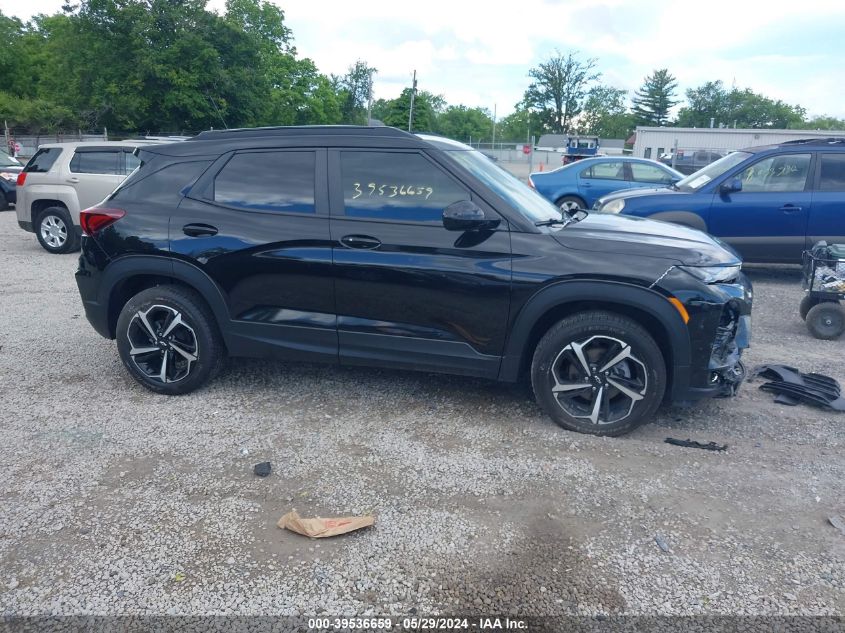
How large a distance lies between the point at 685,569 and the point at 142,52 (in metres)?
40.2

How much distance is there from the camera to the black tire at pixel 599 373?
3.85m

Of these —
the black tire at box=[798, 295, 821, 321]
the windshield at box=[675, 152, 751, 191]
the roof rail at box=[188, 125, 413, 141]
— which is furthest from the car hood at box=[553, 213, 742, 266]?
the windshield at box=[675, 152, 751, 191]

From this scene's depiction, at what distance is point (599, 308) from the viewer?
3963mm

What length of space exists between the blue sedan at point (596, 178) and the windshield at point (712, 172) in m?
4.03

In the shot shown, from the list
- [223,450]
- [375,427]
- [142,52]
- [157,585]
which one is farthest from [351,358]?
[142,52]

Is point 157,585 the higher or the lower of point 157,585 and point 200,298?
the lower

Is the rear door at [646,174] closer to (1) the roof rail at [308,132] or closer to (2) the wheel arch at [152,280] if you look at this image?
(1) the roof rail at [308,132]

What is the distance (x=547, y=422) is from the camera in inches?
166

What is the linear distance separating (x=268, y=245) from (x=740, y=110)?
95.4 m

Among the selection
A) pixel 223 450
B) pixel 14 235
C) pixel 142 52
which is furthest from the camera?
pixel 142 52

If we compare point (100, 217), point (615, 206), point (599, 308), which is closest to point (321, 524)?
point (599, 308)

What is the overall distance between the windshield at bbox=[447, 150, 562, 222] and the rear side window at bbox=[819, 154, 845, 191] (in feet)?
17.2

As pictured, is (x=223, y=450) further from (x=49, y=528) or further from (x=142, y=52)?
(x=142, y=52)

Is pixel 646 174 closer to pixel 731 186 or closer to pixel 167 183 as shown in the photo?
pixel 731 186
